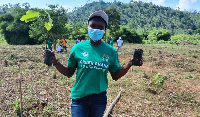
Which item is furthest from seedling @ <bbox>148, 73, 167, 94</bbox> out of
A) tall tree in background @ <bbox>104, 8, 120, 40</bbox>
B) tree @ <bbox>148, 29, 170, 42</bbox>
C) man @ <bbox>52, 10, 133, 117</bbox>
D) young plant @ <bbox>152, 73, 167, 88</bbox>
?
tree @ <bbox>148, 29, 170, 42</bbox>

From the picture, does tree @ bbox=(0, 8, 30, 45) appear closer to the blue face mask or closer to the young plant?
the young plant

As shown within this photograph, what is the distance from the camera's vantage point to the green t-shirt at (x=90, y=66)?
192 centimetres

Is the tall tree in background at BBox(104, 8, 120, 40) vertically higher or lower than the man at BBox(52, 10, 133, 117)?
higher

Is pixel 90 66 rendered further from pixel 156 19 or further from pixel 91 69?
pixel 156 19

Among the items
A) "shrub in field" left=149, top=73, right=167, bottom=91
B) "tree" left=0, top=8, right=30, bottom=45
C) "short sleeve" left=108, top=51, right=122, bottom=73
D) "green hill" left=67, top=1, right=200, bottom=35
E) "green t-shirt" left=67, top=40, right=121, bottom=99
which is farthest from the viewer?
"green hill" left=67, top=1, right=200, bottom=35

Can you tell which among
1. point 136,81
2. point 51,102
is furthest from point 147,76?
point 51,102

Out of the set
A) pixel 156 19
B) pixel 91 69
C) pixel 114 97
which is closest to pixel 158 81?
pixel 114 97

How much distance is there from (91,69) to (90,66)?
0.11ft

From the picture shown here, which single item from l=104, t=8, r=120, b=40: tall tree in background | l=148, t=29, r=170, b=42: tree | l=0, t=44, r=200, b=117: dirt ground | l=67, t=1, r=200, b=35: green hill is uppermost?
l=67, t=1, r=200, b=35: green hill

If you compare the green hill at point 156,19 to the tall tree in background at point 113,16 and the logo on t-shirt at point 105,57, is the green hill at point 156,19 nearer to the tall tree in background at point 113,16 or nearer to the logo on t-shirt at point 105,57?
the tall tree in background at point 113,16

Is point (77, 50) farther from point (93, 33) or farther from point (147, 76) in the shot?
point (147, 76)

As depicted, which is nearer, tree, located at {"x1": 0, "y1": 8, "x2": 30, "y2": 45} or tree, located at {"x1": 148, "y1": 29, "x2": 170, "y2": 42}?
tree, located at {"x1": 0, "y1": 8, "x2": 30, "y2": 45}

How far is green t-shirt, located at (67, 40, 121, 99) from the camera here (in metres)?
1.92

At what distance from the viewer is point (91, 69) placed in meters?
1.91
